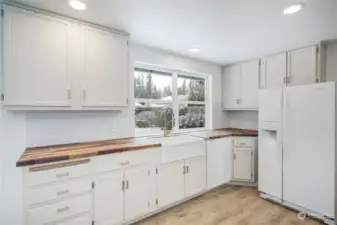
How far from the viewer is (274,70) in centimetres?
345

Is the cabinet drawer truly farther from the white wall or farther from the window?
the white wall

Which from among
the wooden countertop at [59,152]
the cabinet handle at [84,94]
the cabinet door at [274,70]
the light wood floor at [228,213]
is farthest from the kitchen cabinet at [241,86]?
the cabinet handle at [84,94]

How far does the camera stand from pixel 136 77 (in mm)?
3150

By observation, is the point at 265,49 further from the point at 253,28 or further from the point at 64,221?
the point at 64,221

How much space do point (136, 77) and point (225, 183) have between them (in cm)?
237

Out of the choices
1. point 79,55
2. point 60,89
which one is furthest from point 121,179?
point 79,55

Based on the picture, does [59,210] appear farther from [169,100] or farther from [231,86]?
[231,86]

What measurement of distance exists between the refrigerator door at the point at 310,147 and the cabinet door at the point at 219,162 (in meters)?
0.91

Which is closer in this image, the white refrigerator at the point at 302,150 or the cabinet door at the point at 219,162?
the white refrigerator at the point at 302,150

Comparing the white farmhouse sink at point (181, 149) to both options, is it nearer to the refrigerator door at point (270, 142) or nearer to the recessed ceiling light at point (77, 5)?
the refrigerator door at point (270, 142)

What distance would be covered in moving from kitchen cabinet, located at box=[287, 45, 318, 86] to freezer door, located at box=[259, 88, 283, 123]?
0.59 m

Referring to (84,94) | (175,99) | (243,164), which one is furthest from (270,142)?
(84,94)

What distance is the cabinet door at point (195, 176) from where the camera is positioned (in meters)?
2.86

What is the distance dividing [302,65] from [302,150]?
4.38 feet
